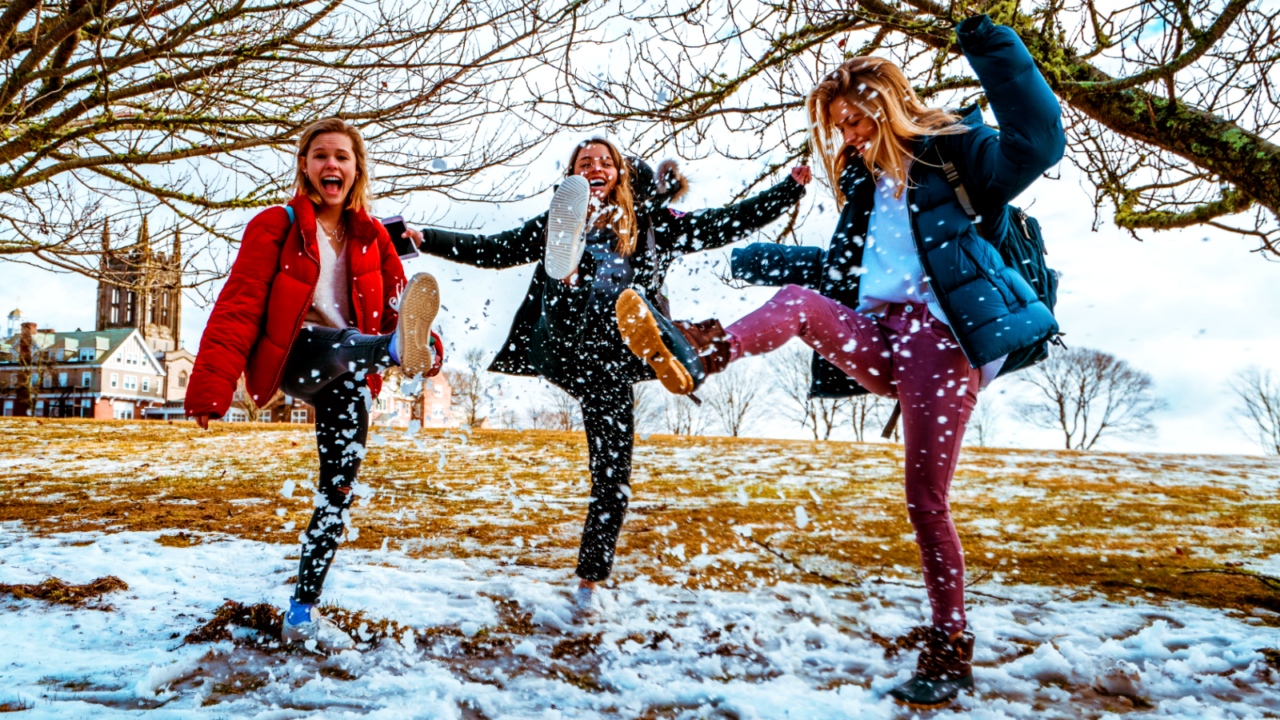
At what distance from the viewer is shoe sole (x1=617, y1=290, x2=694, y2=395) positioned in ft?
7.10

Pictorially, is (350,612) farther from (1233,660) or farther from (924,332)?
(1233,660)

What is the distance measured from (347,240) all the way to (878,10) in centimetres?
313

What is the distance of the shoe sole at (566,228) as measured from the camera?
9.18ft

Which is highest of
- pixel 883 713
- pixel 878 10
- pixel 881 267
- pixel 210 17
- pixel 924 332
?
pixel 210 17

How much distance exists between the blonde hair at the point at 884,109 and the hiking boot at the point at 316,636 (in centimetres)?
259

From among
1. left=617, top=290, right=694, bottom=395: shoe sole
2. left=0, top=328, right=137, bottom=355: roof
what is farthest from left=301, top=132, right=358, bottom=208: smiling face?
left=0, top=328, right=137, bottom=355: roof

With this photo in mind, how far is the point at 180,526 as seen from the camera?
448 centimetres

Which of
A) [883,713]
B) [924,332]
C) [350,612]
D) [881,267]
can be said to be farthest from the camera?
[350,612]

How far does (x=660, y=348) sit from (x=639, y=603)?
4.73 feet

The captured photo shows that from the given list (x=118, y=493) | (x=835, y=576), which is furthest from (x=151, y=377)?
(x=835, y=576)

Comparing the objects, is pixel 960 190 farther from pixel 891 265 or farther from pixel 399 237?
pixel 399 237

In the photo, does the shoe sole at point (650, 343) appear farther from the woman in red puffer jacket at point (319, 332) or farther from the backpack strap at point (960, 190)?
the backpack strap at point (960, 190)

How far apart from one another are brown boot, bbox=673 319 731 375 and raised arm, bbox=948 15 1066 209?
980mm

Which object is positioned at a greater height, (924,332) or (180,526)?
(924,332)
